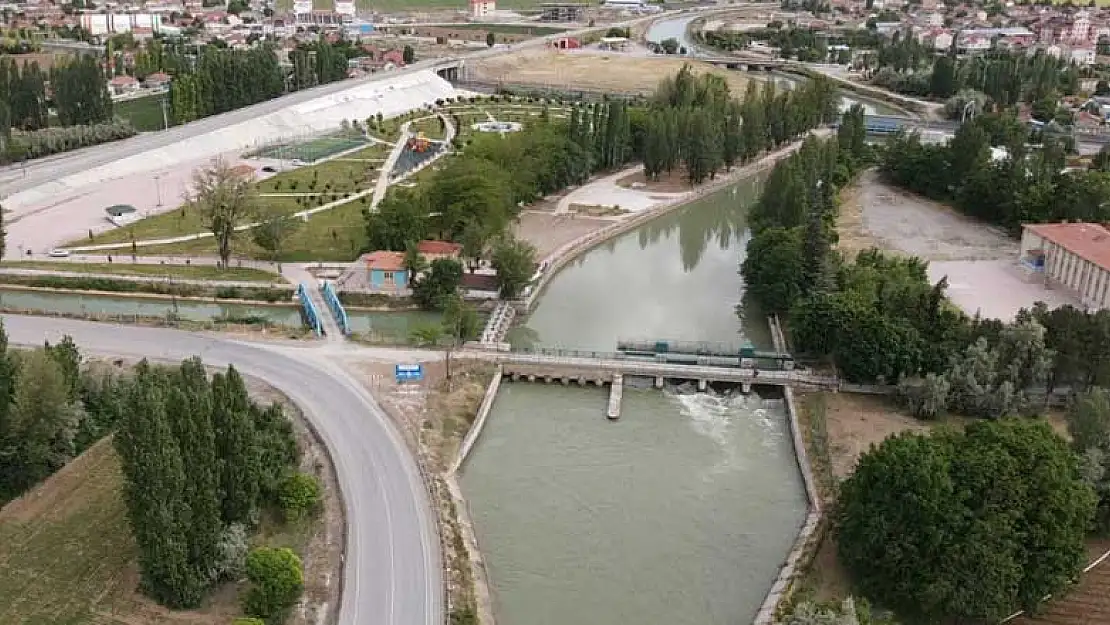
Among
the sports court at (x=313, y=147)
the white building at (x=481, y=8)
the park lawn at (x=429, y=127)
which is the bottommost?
Result: the sports court at (x=313, y=147)

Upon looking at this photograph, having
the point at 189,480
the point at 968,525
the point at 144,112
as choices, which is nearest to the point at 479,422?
the point at 189,480

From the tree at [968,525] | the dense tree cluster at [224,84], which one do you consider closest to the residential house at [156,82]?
the dense tree cluster at [224,84]

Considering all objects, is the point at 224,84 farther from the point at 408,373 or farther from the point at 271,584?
the point at 271,584

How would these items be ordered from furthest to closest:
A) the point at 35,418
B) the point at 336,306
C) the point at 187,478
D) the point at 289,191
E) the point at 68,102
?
the point at 68,102, the point at 289,191, the point at 336,306, the point at 35,418, the point at 187,478

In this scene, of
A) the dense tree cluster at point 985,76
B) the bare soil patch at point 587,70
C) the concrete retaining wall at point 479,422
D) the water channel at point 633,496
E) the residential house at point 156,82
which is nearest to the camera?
the water channel at point 633,496

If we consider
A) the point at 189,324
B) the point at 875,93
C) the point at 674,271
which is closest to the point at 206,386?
the point at 189,324

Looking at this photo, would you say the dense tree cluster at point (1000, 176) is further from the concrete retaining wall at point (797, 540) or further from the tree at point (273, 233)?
the tree at point (273, 233)
